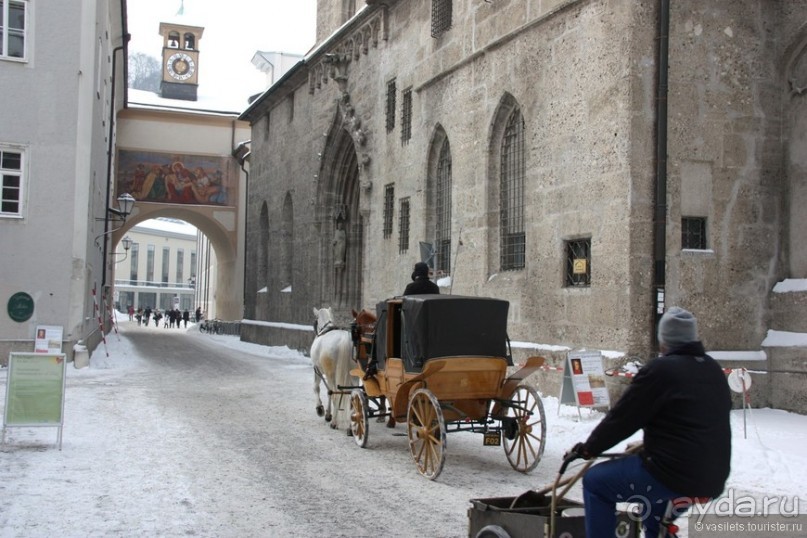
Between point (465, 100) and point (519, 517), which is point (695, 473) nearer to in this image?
point (519, 517)

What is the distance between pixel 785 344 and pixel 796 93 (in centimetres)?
378

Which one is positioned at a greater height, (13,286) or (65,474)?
(13,286)

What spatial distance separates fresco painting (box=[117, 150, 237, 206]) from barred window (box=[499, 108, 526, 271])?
30.0 meters

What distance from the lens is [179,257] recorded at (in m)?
98.1

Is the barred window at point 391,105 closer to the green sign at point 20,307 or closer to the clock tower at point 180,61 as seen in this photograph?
Result: the green sign at point 20,307

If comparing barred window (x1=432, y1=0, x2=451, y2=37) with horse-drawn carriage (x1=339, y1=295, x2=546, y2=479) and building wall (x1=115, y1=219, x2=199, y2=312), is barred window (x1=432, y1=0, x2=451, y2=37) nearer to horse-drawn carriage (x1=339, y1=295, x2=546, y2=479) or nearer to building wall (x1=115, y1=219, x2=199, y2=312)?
horse-drawn carriage (x1=339, y1=295, x2=546, y2=479)

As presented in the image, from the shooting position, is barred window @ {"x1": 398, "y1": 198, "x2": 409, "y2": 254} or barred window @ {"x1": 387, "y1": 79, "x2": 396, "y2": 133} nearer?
barred window @ {"x1": 398, "y1": 198, "x2": 409, "y2": 254}

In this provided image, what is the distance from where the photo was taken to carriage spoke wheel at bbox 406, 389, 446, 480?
809 cm

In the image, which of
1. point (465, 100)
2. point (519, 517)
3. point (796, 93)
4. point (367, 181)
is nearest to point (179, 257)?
point (367, 181)

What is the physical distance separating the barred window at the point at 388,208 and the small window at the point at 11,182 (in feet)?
28.8

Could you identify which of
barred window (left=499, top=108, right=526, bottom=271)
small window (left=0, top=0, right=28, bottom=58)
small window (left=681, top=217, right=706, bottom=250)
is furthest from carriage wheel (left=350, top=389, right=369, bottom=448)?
small window (left=0, top=0, right=28, bottom=58)

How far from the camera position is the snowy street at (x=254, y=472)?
6500 millimetres

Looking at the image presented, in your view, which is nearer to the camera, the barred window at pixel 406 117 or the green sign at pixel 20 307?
the green sign at pixel 20 307

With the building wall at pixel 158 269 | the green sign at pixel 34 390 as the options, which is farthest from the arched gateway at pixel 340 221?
the building wall at pixel 158 269
